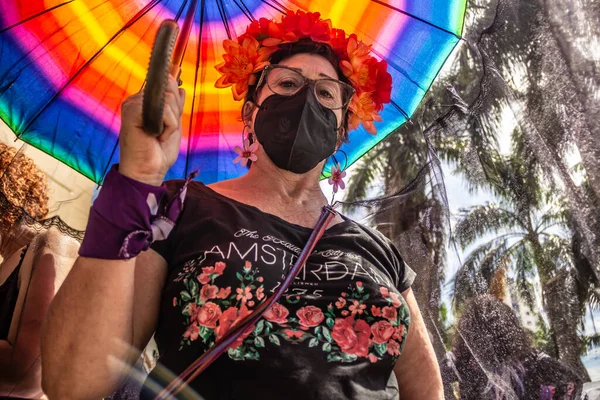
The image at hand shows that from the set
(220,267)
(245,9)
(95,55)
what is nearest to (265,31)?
(245,9)

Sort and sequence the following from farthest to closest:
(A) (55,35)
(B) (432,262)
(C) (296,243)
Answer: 1. (B) (432,262)
2. (A) (55,35)
3. (C) (296,243)

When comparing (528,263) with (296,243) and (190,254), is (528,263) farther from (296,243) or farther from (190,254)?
(190,254)

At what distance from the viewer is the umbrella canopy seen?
69.6 inches

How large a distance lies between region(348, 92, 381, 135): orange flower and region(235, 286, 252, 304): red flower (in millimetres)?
1012

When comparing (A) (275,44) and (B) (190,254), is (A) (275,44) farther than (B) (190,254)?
Yes

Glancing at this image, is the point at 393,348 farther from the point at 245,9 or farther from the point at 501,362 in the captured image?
the point at 245,9

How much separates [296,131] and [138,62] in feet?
2.04

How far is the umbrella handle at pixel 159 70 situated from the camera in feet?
3.14

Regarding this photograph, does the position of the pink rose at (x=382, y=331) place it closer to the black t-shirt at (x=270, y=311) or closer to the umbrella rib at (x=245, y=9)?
the black t-shirt at (x=270, y=311)

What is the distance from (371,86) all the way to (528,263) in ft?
4.16

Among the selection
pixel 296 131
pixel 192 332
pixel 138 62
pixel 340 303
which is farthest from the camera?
pixel 138 62

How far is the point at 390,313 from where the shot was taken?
147 centimetres

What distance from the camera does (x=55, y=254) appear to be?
2150mm

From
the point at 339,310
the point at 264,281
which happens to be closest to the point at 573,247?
the point at 339,310
